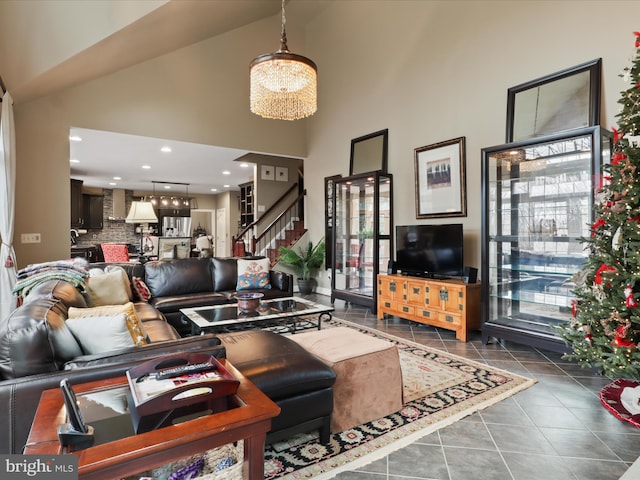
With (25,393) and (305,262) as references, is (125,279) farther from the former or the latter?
(305,262)

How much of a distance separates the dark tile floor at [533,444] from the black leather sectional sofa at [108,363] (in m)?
0.39

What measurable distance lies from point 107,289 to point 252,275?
1.83 m

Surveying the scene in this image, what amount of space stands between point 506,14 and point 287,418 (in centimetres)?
467

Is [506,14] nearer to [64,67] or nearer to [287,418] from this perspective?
[287,418]

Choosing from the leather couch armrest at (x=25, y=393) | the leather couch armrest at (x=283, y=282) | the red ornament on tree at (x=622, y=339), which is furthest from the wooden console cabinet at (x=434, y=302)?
the leather couch armrest at (x=25, y=393)

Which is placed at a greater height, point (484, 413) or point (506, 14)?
point (506, 14)

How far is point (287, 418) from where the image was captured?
5.93 ft

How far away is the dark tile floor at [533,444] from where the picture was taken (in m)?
1.74

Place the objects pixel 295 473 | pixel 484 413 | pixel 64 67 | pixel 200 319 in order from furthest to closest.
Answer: pixel 64 67 → pixel 200 319 → pixel 484 413 → pixel 295 473

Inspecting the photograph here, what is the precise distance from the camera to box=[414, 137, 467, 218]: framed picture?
14.6 feet

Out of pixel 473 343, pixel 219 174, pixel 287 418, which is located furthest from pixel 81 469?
pixel 219 174

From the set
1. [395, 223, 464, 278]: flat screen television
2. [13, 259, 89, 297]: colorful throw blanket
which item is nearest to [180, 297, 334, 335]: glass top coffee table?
[13, 259, 89, 297]: colorful throw blanket

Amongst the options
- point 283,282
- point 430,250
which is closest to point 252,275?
point 283,282

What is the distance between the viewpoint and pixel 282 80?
3293 millimetres
